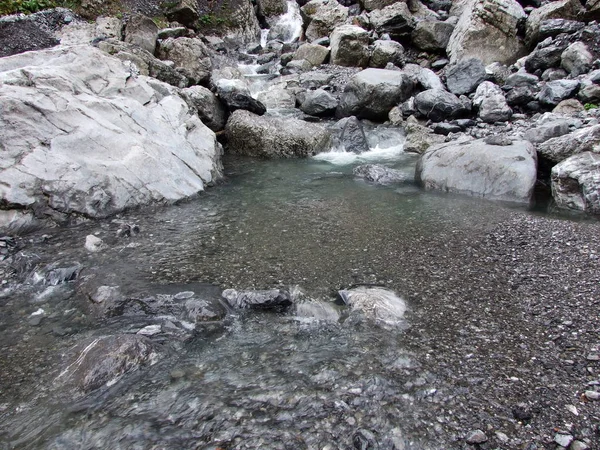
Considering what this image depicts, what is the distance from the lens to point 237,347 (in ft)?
12.1

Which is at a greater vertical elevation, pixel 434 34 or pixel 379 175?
pixel 434 34

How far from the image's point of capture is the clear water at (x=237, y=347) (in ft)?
9.16

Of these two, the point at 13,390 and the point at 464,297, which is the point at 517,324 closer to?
the point at 464,297

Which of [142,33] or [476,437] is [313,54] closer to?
[142,33]

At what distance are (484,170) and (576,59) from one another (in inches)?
387

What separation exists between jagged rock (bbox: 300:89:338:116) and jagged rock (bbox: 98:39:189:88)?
4703 millimetres

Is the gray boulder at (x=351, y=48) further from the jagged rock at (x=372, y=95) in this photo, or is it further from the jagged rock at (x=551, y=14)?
the jagged rock at (x=551, y=14)

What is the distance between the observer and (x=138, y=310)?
→ 167 inches

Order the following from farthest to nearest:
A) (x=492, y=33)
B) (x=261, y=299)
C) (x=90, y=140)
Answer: (x=492, y=33)
(x=90, y=140)
(x=261, y=299)

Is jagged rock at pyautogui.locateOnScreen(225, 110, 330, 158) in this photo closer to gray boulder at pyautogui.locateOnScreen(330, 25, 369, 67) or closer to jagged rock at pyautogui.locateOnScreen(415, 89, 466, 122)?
jagged rock at pyautogui.locateOnScreen(415, 89, 466, 122)

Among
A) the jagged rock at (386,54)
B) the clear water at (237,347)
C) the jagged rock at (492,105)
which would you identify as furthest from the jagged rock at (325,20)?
the clear water at (237,347)

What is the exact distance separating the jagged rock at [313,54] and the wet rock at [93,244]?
17866mm

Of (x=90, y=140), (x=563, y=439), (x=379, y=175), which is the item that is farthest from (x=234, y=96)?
(x=563, y=439)

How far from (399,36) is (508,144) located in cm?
1628
